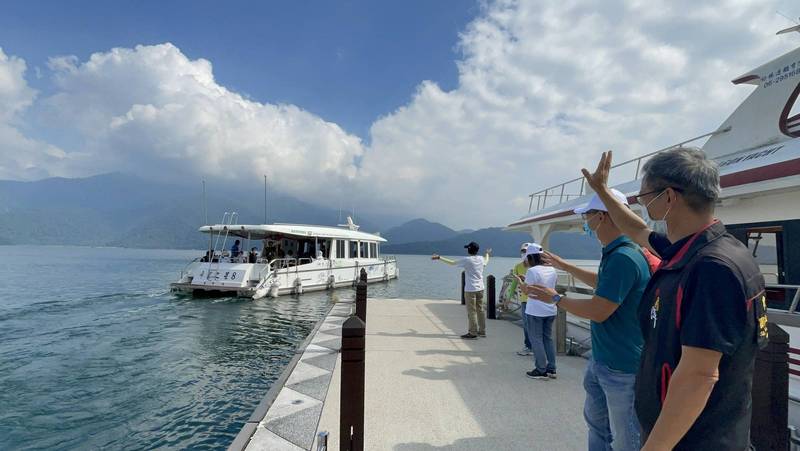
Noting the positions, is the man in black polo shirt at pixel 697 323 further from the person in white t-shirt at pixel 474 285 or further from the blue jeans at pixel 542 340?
the person in white t-shirt at pixel 474 285

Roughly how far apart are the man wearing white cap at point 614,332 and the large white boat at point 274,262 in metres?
12.2

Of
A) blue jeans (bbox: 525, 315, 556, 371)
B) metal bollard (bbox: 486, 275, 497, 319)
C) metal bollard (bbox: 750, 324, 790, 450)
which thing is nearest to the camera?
metal bollard (bbox: 750, 324, 790, 450)

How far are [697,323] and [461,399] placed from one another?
3988 mm

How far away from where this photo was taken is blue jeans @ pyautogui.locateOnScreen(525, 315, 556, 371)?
5.30 metres

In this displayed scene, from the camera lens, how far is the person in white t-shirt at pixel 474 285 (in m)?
7.41

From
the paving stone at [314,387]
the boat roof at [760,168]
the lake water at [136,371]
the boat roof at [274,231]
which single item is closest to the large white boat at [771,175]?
the boat roof at [760,168]

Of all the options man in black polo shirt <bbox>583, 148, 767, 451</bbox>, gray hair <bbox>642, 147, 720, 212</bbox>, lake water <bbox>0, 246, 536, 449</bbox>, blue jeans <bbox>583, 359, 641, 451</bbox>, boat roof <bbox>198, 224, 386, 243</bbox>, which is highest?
boat roof <bbox>198, 224, 386, 243</bbox>

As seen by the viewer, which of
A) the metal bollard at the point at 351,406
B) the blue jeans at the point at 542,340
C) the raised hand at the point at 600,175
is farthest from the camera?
the blue jeans at the point at 542,340

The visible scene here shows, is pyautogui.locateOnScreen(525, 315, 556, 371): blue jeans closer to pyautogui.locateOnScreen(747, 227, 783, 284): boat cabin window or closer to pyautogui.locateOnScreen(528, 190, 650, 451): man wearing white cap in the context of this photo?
pyautogui.locateOnScreen(528, 190, 650, 451): man wearing white cap

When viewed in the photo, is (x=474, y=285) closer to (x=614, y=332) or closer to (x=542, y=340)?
(x=542, y=340)

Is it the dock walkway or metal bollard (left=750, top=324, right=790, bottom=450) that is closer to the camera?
metal bollard (left=750, top=324, right=790, bottom=450)

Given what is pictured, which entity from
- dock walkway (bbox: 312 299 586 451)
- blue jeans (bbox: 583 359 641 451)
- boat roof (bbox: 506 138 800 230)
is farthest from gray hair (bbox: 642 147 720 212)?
boat roof (bbox: 506 138 800 230)

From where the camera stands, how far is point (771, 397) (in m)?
2.88

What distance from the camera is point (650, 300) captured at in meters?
1.61
